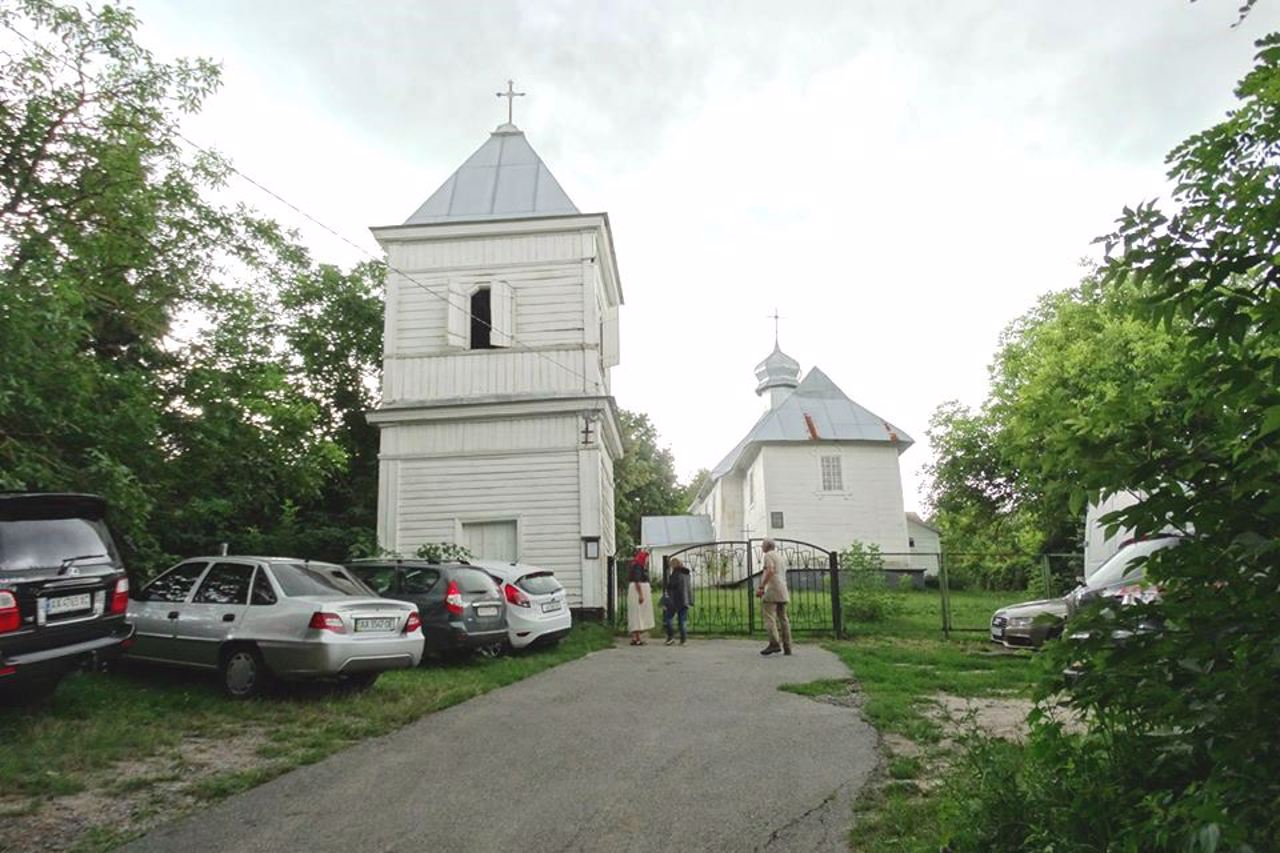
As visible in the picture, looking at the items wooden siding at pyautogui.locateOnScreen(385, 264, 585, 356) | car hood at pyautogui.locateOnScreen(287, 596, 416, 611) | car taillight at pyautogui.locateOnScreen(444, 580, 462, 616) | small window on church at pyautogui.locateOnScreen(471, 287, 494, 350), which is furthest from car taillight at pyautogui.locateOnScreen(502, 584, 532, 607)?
small window on church at pyautogui.locateOnScreen(471, 287, 494, 350)

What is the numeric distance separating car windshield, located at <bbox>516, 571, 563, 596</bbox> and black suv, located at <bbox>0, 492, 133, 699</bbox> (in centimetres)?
705

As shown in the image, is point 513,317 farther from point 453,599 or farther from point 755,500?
point 755,500

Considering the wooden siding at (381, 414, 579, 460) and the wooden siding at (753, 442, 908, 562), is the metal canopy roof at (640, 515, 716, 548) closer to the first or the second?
the wooden siding at (753, 442, 908, 562)

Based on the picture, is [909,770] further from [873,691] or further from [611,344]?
[611,344]

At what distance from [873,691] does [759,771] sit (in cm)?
418

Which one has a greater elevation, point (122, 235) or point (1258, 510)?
point (122, 235)

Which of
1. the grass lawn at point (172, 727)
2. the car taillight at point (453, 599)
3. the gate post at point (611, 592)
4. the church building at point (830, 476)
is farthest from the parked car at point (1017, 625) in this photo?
the church building at point (830, 476)

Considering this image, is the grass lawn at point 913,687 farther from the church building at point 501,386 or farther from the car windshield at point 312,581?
the church building at point 501,386

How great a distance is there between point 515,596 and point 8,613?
8.04m

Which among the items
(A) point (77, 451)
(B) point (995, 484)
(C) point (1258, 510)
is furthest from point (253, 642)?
(B) point (995, 484)

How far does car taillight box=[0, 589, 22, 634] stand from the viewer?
708 centimetres

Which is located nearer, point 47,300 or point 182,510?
point 47,300

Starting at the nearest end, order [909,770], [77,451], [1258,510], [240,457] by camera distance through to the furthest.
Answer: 1. [1258,510]
2. [909,770]
3. [77,451]
4. [240,457]

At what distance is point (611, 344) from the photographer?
21.6m
